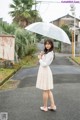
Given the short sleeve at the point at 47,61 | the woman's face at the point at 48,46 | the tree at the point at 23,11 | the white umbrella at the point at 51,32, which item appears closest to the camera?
the short sleeve at the point at 47,61

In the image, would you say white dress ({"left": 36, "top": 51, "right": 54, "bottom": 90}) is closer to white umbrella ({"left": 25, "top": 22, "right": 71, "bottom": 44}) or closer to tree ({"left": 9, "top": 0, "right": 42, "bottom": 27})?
white umbrella ({"left": 25, "top": 22, "right": 71, "bottom": 44})

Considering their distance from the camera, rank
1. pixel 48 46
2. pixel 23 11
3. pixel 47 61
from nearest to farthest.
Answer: pixel 47 61, pixel 48 46, pixel 23 11

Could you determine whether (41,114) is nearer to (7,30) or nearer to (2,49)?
(2,49)

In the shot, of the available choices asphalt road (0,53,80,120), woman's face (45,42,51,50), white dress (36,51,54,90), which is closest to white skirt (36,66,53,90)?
white dress (36,51,54,90)

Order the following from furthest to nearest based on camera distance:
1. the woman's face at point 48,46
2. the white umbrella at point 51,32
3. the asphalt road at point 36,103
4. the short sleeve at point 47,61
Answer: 1. the white umbrella at point 51,32
2. the woman's face at point 48,46
3. the short sleeve at point 47,61
4. the asphalt road at point 36,103

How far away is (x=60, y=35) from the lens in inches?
390

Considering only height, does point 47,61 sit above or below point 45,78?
above

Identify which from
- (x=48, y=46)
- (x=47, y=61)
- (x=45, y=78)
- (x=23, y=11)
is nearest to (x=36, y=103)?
(x=45, y=78)

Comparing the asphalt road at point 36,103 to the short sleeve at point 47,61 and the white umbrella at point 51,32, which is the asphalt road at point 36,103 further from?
the white umbrella at point 51,32

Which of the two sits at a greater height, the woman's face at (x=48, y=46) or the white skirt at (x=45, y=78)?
the woman's face at (x=48, y=46)

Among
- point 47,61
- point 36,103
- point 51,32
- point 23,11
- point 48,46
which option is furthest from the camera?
point 23,11

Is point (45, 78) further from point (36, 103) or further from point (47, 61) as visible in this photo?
point (36, 103)

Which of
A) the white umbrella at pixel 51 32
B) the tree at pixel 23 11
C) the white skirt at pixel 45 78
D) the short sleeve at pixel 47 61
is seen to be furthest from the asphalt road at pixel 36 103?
the tree at pixel 23 11

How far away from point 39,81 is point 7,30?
58.9 feet
